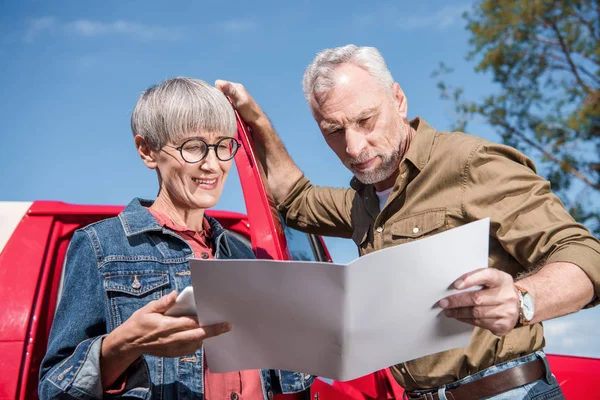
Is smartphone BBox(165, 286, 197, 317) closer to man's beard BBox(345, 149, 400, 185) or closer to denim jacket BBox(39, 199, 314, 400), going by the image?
denim jacket BBox(39, 199, 314, 400)

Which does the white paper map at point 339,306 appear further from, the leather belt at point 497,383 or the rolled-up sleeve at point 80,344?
the leather belt at point 497,383

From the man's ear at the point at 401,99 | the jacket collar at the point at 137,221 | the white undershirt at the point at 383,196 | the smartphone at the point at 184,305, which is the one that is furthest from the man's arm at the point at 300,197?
the smartphone at the point at 184,305

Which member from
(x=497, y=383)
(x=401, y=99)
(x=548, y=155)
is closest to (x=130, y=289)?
(x=497, y=383)

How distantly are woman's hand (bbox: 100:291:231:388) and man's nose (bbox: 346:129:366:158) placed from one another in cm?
96

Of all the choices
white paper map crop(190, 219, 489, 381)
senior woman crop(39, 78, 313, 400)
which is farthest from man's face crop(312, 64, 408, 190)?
white paper map crop(190, 219, 489, 381)

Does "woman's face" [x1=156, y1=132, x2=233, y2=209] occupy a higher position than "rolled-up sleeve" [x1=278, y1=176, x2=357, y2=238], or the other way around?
"rolled-up sleeve" [x1=278, y1=176, x2=357, y2=238]

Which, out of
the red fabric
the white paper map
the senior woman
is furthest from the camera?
the red fabric

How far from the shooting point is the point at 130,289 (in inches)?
76.8

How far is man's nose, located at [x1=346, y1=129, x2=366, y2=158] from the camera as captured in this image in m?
2.43

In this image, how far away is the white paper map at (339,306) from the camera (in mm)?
1555

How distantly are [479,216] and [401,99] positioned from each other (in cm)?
66

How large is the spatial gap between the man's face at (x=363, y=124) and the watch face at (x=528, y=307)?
85 centimetres

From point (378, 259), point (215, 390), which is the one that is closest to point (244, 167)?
point (215, 390)

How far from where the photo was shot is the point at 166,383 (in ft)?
6.39
